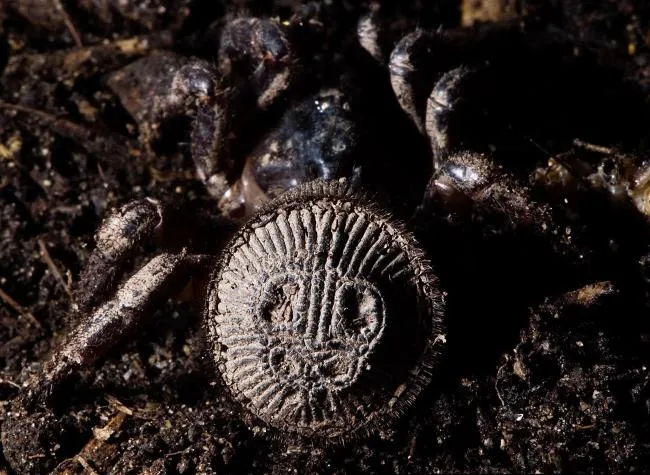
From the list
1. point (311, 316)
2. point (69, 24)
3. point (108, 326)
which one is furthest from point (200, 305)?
point (69, 24)

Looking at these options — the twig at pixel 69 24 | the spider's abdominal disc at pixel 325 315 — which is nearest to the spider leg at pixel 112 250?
the spider's abdominal disc at pixel 325 315

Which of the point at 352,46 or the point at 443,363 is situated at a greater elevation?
the point at 352,46

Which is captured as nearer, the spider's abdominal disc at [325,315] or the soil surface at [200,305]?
the spider's abdominal disc at [325,315]

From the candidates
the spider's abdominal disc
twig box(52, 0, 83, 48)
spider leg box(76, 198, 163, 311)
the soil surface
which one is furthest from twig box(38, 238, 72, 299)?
twig box(52, 0, 83, 48)

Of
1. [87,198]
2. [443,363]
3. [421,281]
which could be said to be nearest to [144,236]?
[87,198]

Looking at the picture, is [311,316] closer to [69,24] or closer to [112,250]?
[112,250]

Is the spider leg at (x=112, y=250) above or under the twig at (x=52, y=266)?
above

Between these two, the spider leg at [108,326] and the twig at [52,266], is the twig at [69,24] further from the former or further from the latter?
the spider leg at [108,326]

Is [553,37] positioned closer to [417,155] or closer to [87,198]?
[417,155]
